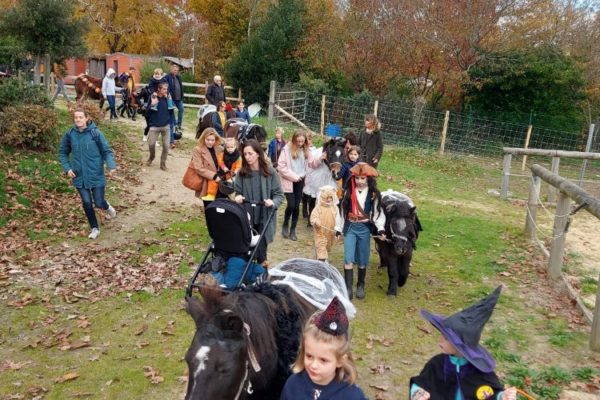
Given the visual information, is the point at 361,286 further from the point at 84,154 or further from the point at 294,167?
the point at 84,154

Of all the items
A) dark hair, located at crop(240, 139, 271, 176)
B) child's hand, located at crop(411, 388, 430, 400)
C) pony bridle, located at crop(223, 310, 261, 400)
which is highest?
dark hair, located at crop(240, 139, 271, 176)

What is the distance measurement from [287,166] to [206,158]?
1445 millimetres

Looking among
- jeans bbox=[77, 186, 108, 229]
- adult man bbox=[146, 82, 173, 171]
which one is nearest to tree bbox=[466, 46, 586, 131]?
adult man bbox=[146, 82, 173, 171]

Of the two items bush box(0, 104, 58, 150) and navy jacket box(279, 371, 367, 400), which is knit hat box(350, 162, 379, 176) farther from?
bush box(0, 104, 58, 150)

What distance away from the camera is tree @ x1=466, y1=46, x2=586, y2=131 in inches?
787

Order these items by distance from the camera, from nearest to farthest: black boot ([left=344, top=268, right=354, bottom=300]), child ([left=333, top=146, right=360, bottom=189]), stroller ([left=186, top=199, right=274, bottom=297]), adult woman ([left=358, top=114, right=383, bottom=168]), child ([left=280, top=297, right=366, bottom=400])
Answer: child ([left=280, top=297, right=366, bottom=400]) → stroller ([left=186, top=199, right=274, bottom=297]) → black boot ([left=344, top=268, right=354, bottom=300]) → child ([left=333, top=146, right=360, bottom=189]) → adult woman ([left=358, top=114, right=383, bottom=168])

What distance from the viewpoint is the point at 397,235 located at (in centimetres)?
627

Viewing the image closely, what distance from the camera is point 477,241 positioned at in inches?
354

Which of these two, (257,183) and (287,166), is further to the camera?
(287,166)

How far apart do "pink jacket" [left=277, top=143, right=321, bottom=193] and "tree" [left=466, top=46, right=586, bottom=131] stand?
13541 millimetres

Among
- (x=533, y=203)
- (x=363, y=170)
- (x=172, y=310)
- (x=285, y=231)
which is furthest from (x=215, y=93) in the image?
(x=172, y=310)

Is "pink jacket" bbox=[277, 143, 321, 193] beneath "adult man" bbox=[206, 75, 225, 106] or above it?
beneath

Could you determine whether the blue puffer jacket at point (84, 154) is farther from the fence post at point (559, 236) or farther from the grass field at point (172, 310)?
the fence post at point (559, 236)

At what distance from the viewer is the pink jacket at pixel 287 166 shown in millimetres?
8109
